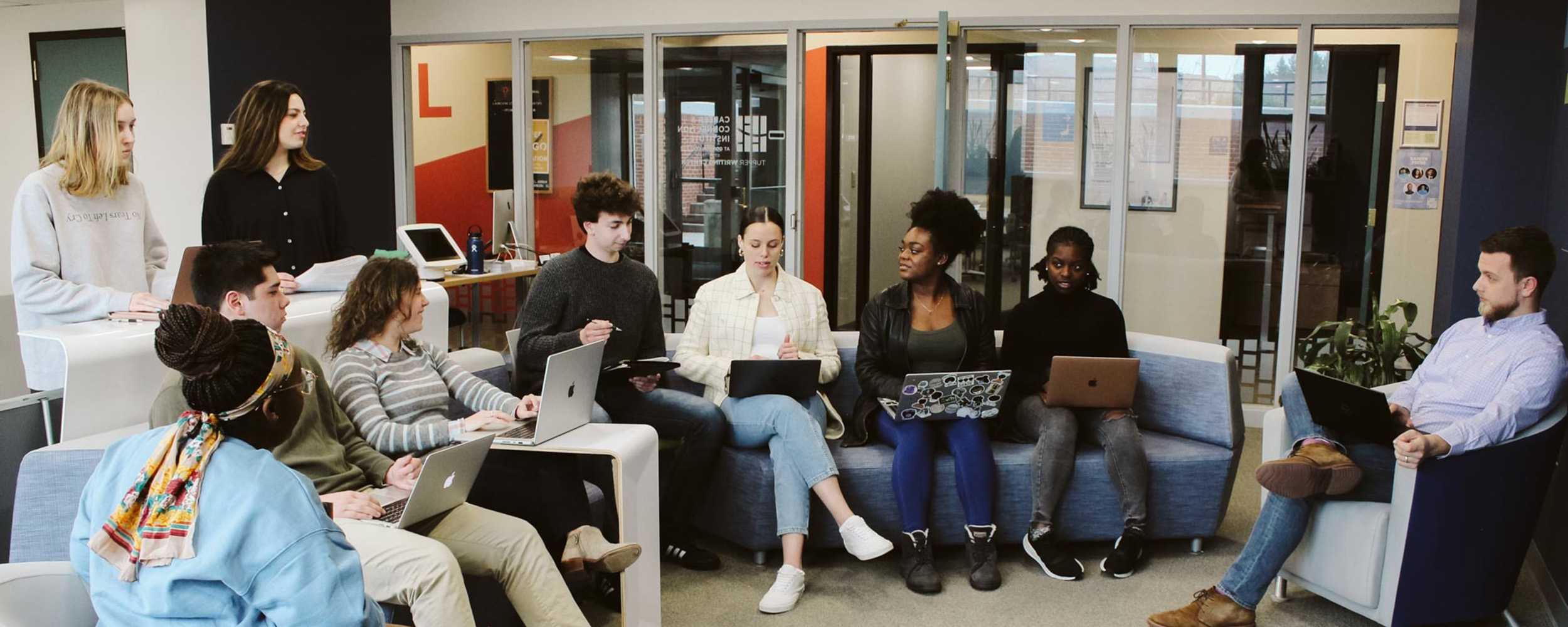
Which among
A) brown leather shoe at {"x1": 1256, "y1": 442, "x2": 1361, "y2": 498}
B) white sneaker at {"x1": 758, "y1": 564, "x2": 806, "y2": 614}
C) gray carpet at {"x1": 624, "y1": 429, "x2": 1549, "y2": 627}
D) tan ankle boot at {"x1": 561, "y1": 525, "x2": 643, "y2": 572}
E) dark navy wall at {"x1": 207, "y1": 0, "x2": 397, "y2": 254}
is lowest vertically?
gray carpet at {"x1": 624, "y1": 429, "x2": 1549, "y2": 627}

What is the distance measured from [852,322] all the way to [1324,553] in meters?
4.40

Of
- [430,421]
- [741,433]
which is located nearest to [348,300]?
[430,421]

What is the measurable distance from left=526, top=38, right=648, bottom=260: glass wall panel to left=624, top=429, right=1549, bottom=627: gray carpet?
10.1 feet

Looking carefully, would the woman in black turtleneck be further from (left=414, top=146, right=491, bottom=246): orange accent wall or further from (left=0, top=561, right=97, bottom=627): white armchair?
(left=414, top=146, right=491, bottom=246): orange accent wall

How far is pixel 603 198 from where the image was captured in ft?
12.5

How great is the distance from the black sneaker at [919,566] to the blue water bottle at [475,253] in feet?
11.2

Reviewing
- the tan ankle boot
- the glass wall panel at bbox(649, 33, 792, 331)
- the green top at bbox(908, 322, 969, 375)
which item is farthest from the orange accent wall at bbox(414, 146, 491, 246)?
the tan ankle boot

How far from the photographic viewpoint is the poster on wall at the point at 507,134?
6773mm

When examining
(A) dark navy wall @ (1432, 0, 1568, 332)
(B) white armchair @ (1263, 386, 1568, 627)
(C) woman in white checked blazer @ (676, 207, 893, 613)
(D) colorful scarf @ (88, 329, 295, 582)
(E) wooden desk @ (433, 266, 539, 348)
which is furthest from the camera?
(E) wooden desk @ (433, 266, 539, 348)

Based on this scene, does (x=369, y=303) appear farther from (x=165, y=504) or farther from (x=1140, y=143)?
(x=1140, y=143)

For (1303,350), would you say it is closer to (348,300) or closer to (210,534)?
(348,300)

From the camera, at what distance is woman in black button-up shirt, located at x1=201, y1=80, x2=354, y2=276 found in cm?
352

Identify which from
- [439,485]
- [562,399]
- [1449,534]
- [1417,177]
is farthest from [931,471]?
[1417,177]

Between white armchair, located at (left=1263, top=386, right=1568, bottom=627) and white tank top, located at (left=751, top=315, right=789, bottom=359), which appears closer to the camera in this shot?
white armchair, located at (left=1263, top=386, right=1568, bottom=627)
